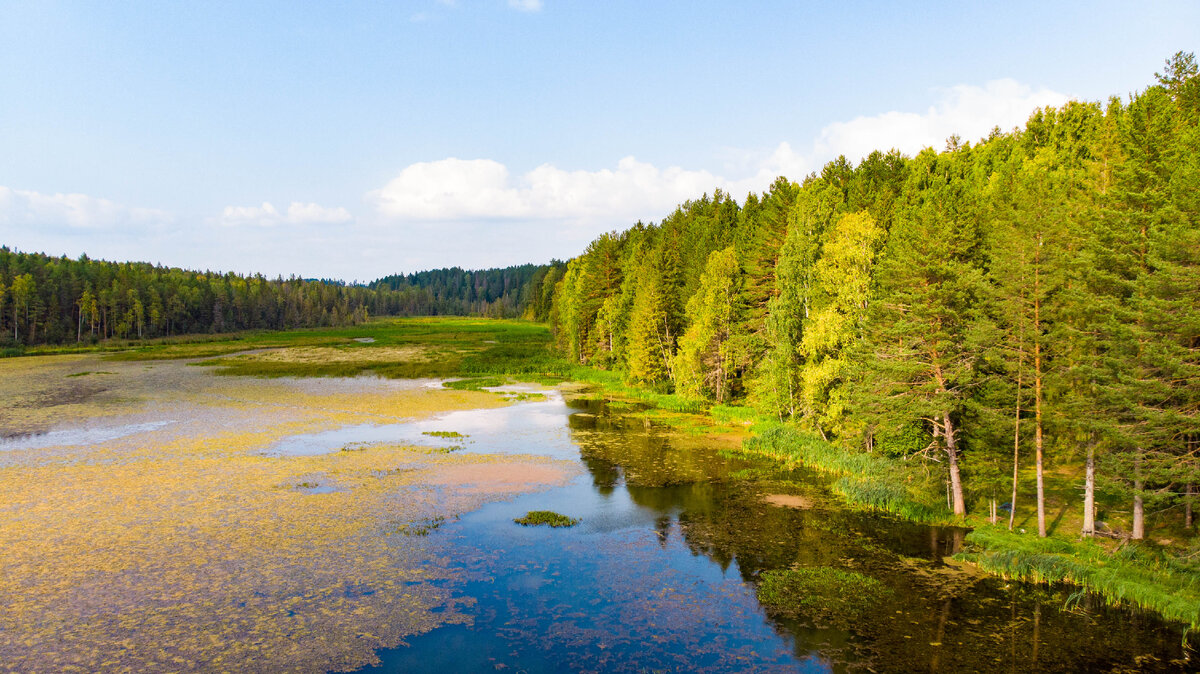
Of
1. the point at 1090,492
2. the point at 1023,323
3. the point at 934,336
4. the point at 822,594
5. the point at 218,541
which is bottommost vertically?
the point at 822,594

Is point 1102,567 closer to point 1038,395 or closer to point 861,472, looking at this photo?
point 1038,395

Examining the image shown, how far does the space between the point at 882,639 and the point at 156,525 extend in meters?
24.2

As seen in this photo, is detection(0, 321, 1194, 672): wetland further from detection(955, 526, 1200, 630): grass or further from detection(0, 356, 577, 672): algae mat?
detection(955, 526, 1200, 630): grass

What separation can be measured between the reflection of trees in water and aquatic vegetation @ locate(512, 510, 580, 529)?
3670 millimetres

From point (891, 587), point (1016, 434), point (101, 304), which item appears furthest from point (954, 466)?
point (101, 304)

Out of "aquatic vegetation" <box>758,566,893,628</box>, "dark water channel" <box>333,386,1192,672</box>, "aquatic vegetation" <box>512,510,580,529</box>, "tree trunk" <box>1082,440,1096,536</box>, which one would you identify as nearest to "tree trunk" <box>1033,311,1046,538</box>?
"tree trunk" <box>1082,440,1096,536</box>

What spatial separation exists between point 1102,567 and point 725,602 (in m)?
11.8

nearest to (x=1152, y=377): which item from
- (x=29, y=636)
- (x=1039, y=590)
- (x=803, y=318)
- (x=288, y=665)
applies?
(x=1039, y=590)

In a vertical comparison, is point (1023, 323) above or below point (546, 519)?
above

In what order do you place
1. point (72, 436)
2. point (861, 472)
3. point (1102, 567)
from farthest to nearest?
point (72, 436)
point (861, 472)
point (1102, 567)

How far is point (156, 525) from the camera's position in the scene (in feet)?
73.4

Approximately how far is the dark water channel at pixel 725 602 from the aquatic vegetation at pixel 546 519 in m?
0.62

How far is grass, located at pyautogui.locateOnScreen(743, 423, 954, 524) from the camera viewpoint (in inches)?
989

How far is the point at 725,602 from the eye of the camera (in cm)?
1761
